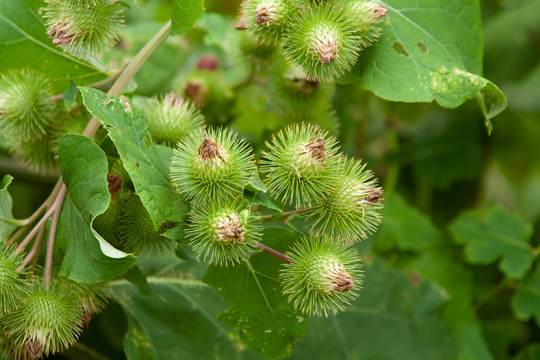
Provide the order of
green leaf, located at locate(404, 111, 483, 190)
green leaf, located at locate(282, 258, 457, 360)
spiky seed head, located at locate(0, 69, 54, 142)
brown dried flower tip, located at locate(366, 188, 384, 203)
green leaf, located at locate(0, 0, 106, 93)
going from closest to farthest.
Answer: brown dried flower tip, located at locate(366, 188, 384, 203), spiky seed head, located at locate(0, 69, 54, 142), green leaf, located at locate(0, 0, 106, 93), green leaf, located at locate(282, 258, 457, 360), green leaf, located at locate(404, 111, 483, 190)

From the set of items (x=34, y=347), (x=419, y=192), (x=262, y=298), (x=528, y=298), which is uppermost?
(x=34, y=347)

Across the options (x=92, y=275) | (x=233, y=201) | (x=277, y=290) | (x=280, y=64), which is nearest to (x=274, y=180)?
(x=233, y=201)

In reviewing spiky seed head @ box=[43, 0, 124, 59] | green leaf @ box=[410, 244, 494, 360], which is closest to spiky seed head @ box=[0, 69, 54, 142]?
spiky seed head @ box=[43, 0, 124, 59]

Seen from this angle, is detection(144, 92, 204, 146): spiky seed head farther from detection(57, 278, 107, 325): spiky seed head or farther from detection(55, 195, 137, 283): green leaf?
detection(57, 278, 107, 325): spiky seed head

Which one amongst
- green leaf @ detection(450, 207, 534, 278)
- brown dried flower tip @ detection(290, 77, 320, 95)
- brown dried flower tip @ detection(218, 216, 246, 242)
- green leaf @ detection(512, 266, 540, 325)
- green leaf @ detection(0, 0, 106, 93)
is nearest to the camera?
brown dried flower tip @ detection(218, 216, 246, 242)

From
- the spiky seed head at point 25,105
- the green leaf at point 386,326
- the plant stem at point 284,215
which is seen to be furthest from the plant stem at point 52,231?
the green leaf at point 386,326

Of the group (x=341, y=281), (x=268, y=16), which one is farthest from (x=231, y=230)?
(x=268, y=16)

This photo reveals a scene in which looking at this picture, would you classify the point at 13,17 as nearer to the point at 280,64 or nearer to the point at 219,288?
the point at 280,64

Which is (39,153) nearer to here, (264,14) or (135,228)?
(135,228)
